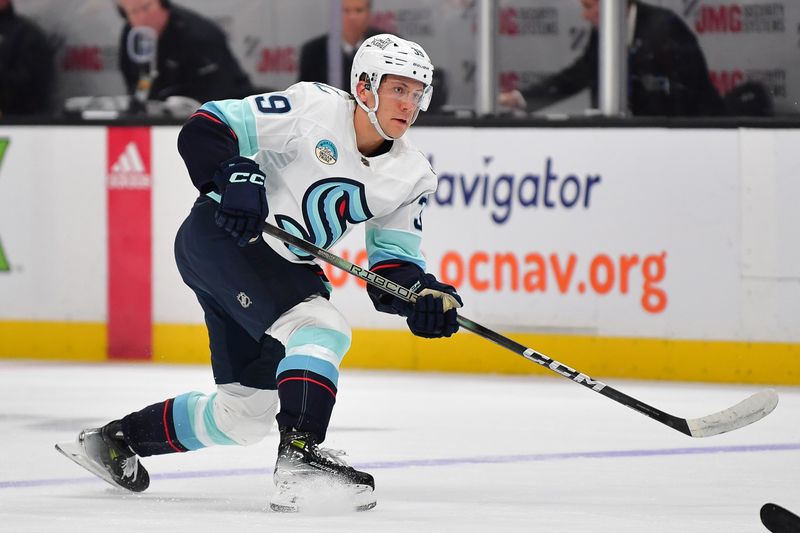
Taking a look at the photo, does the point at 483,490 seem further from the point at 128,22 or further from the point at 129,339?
the point at 128,22

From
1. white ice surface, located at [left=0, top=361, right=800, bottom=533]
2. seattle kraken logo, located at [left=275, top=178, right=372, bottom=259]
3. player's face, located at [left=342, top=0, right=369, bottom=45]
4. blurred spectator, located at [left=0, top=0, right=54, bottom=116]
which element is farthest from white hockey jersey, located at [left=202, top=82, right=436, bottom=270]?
blurred spectator, located at [left=0, top=0, right=54, bottom=116]

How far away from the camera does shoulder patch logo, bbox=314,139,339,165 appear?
3.56 m

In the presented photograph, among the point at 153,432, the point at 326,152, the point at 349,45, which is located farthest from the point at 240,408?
the point at 349,45

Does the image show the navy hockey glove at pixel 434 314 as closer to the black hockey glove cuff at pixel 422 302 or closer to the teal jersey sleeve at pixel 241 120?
the black hockey glove cuff at pixel 422 302

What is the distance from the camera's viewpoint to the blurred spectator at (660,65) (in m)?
6.29

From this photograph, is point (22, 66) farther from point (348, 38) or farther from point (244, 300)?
point (244, 300)

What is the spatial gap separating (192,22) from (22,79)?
81cm

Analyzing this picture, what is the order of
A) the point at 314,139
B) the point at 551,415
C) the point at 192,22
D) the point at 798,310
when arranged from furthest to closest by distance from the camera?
1. the point at 192,22
2. the point at 798,310
3. the point at 551,415
4. the point at 314,139

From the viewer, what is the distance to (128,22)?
7.33m

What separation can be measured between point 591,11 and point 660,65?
346 millimetres

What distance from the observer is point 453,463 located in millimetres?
4238

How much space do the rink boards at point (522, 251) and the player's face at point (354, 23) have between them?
713mm

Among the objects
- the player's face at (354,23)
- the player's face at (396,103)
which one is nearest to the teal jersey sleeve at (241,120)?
the player's face at (396,103)

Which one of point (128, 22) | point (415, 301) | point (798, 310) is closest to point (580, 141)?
point (798, 310)
